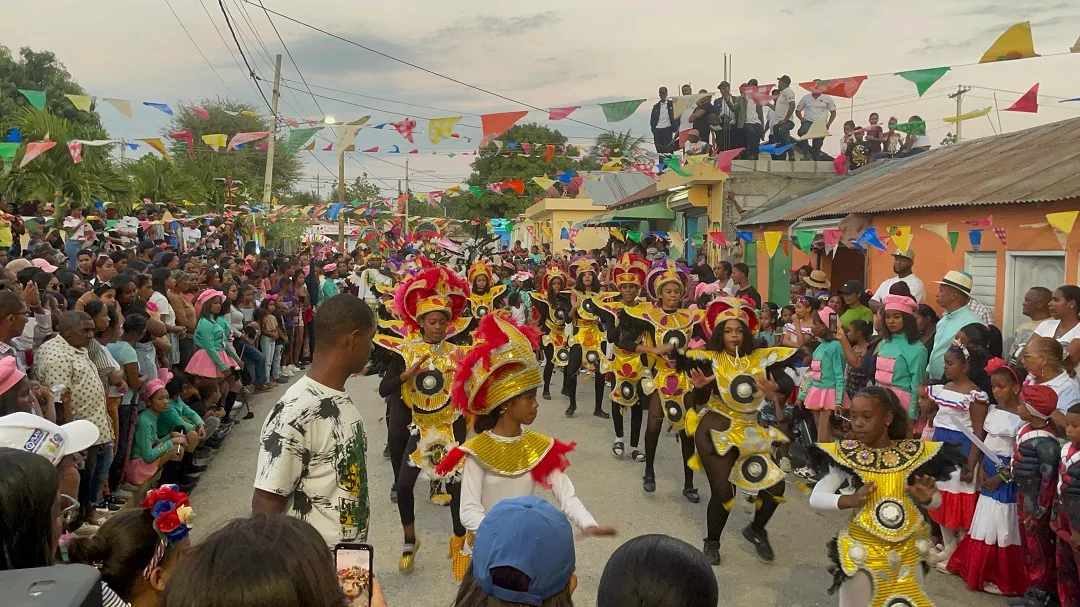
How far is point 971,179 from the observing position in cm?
1105

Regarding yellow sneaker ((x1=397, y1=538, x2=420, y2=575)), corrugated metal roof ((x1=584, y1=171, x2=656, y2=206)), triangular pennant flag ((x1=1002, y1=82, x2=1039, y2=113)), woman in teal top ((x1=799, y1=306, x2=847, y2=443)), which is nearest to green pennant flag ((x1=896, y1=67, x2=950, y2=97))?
triangular pennant flag ((x1=1002, y1=82, x2=1039, y2=113))

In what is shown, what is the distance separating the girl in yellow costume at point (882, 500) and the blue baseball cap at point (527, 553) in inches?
86.3

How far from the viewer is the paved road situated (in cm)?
509

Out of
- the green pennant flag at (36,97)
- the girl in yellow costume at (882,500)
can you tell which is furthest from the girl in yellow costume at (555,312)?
the green pennant flag at (36,97)

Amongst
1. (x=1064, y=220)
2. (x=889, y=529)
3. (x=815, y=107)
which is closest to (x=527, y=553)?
(x=889, y=529)

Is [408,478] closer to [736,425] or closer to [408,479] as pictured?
[408,479]

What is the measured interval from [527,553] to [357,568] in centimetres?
61

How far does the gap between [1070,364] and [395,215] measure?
37956mm

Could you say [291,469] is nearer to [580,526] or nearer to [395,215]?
[580,526]

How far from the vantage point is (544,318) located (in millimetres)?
11555

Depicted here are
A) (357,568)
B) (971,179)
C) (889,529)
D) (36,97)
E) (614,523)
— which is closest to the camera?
(357,568)

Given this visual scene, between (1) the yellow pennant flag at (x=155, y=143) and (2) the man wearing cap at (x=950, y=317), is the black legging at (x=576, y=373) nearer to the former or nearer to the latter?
(2) the man wearing cap at (x=950, y=317)

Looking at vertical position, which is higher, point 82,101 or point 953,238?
point 82,101

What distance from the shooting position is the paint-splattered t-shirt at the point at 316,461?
276 centimetres
